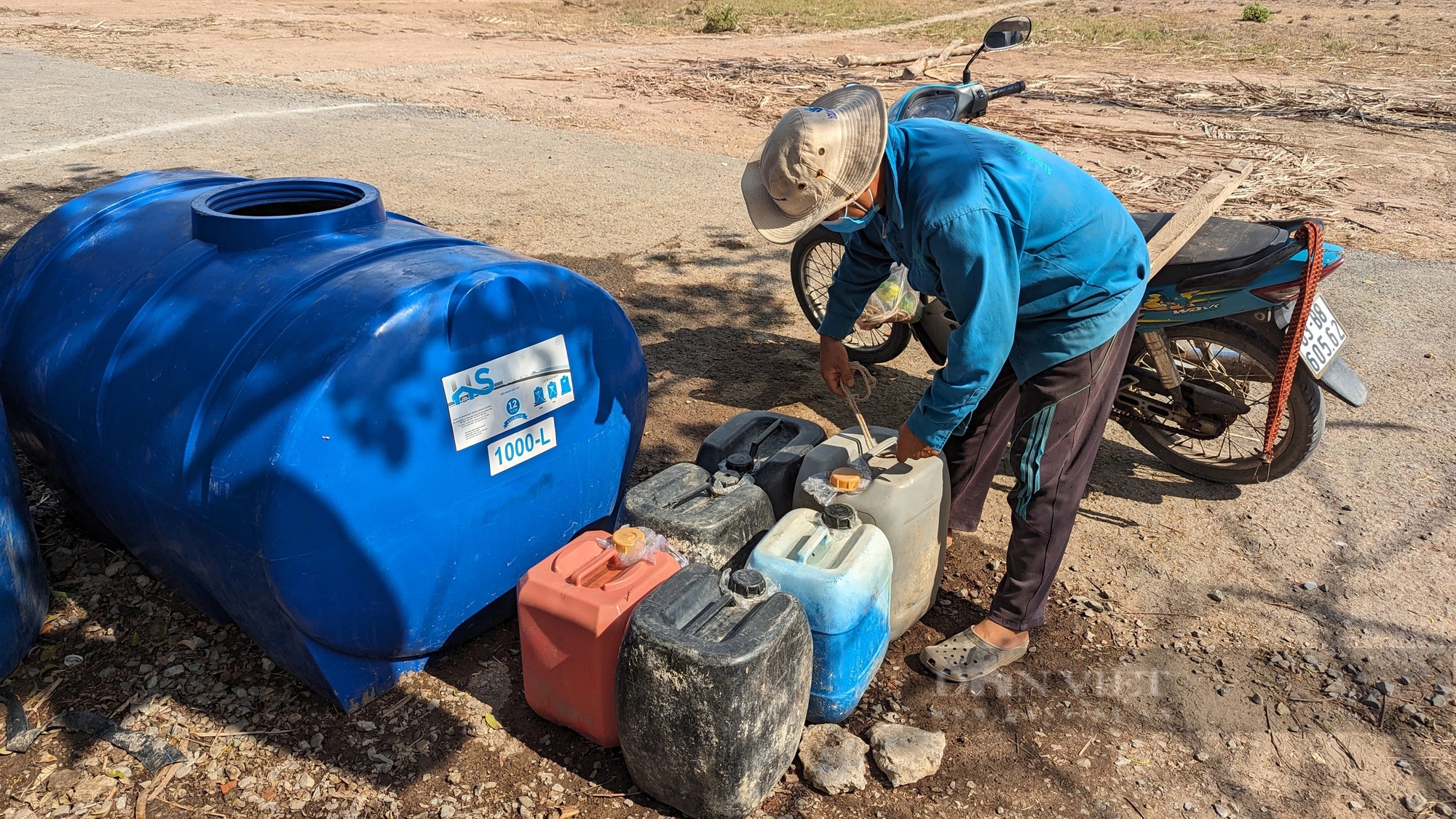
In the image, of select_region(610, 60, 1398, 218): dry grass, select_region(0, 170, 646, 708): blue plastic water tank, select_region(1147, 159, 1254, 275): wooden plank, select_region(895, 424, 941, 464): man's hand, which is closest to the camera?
select_region(0, 170, 646, 708): blue plastic water tank

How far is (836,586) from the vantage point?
2334mm

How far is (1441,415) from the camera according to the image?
4172 mm

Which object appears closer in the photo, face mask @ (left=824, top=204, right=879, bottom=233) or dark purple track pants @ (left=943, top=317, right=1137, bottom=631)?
face mask @ (left=824, top=204, right=879, bottom=233)

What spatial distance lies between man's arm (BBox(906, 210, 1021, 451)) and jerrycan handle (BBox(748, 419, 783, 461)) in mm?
823

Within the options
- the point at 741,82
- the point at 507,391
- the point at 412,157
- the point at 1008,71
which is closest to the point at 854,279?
the point at 507,391

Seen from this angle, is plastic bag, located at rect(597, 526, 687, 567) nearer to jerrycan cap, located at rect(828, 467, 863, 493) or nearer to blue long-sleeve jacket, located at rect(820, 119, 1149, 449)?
jerrycan cap, located at rect(828, 467, 863, 493)

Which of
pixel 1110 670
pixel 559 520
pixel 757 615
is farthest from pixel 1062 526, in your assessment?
pixel 559 520

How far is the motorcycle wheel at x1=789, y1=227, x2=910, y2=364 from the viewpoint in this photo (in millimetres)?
4559

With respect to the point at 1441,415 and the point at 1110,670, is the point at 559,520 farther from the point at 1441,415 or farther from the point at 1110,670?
the point at 1441,415

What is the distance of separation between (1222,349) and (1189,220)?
705mm

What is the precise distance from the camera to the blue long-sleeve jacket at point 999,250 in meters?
2.14

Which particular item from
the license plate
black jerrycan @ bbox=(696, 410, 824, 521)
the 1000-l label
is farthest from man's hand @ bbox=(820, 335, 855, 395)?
the license plate

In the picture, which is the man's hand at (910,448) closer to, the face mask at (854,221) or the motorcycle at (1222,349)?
the face mask at (854,221)

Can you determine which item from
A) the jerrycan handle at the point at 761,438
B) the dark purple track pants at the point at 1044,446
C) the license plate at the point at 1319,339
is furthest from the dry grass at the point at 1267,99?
the jerrycan handle at the point at 761,438
